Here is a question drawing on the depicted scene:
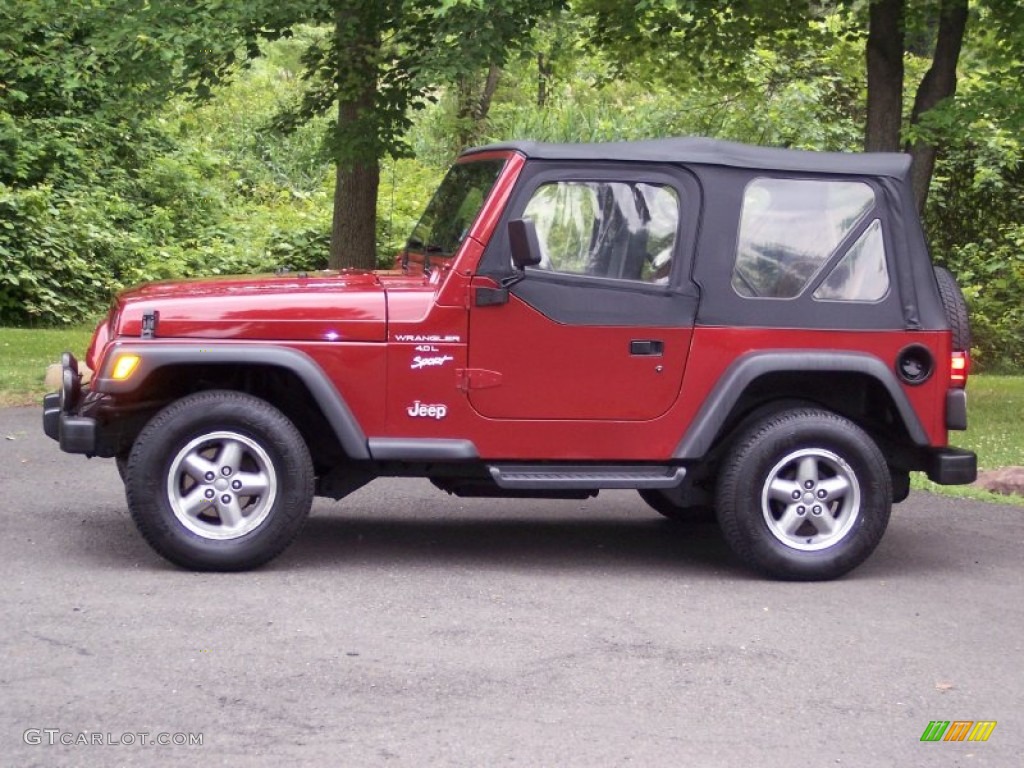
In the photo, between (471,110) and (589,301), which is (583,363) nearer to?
(589,301)

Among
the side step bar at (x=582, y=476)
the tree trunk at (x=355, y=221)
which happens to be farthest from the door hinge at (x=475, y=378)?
the tree trunk at (x=355, y=221)

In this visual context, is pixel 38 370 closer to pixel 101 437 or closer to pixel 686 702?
pixel 101 437

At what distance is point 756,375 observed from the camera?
709 cm

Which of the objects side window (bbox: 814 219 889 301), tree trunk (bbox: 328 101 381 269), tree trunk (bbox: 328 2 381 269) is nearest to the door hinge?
side window (bbox: 814 219 889 301)

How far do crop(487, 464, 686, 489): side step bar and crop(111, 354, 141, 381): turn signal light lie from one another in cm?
166

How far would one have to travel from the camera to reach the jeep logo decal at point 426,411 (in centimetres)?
697

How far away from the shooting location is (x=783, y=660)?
19.1ft

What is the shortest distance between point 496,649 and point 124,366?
2192 mm

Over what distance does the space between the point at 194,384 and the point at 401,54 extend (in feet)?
30.0

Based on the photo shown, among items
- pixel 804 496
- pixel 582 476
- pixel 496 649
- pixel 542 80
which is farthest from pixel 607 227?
pixel 542 80

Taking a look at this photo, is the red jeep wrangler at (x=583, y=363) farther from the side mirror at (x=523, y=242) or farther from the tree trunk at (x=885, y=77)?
Result: the tree trunk at (x=885, y=77)

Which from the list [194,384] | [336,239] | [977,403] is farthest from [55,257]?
[194,384]

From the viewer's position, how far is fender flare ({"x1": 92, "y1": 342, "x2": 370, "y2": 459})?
22.2ft

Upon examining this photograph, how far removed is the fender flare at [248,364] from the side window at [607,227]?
1.14 m
